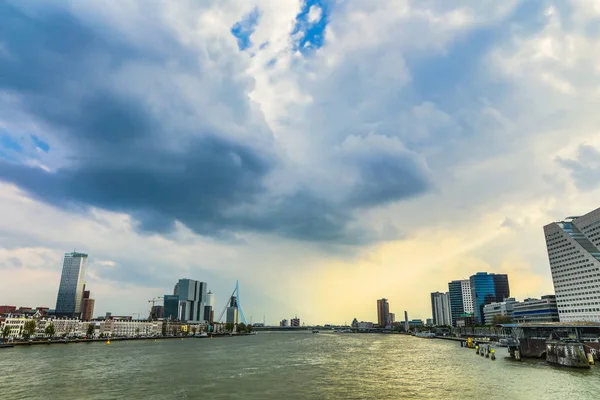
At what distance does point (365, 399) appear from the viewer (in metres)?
43.8

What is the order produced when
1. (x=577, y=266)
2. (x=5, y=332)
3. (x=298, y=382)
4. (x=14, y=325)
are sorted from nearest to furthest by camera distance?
1. (x=298, y=382)
2. (x=5, y=332)
3. (x=577, y=266)
4. (x=14, y=325)

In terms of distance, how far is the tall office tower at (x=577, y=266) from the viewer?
172 m

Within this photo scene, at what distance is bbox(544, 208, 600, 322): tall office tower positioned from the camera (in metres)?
172

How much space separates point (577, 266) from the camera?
181 m

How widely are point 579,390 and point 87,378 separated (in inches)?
2916

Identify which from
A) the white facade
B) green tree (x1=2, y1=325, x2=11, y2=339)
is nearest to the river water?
green tree (x1=2, y1=325, x2=11, y2=339)

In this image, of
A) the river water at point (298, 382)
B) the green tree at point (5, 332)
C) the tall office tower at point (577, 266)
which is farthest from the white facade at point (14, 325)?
the tall office tower at point (577, 266)

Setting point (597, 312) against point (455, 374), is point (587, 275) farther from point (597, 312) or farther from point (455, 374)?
point (455, 374)

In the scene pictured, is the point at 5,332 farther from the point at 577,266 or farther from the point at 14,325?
the point at 577,266

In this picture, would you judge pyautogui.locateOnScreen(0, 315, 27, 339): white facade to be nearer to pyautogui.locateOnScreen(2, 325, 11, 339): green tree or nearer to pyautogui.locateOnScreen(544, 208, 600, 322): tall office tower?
pyautogui.locateOnScreen(2, 325, 11, 339): green tree

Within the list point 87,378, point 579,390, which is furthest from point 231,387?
point 579,390

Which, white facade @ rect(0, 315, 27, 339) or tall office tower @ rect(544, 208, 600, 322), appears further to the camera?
white facade @ rect(0, 315, 27, 339)

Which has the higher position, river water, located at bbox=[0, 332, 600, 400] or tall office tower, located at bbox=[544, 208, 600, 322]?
tall office tower, located at bbox=[544, 208, 600, 322]

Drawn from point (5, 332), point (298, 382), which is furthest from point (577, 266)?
point (5, 332)
